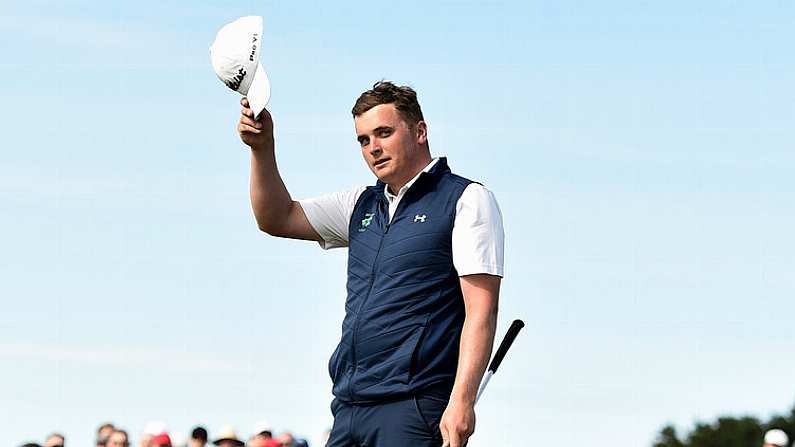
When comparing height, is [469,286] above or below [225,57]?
below

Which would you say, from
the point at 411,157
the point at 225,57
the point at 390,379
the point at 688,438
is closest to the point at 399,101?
the point at 411,157

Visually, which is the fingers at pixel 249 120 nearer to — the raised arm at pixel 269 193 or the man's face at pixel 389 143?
the raised arm at pixel 269 193

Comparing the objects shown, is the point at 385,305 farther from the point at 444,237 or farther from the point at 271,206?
the point at 271,206

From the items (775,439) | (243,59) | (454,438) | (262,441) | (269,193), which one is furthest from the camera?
(775,439)

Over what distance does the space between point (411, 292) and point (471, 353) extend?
1.34 ft

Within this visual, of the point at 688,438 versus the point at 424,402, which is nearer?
the point at 424,402

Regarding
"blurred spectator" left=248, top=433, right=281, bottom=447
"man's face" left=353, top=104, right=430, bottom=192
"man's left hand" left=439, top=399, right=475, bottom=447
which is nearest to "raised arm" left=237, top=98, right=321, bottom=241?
"man's face" left=353, top=104, right=430, bottom=192

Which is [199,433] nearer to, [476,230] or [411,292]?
[411,292]

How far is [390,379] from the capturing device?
293 inches

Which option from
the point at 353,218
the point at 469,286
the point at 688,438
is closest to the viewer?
the point at 469,286

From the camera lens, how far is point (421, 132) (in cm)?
775

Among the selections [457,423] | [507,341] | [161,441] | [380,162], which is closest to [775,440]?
[161,441]

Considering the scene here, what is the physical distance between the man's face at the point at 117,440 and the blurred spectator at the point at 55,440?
0.51 metres

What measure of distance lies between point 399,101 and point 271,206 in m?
0.89
